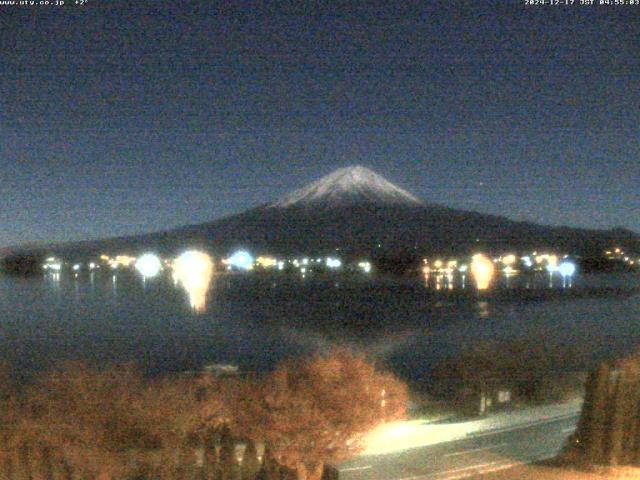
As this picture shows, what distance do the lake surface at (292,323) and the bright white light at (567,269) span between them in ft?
25.8

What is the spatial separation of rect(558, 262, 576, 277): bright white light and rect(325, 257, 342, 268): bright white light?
30.4 ft

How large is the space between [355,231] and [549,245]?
8.70m

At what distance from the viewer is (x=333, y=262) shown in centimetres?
3894

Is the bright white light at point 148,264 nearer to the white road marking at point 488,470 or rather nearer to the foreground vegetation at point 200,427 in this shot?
the foreground vegetation at point 200,427

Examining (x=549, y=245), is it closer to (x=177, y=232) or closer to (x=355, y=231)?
(x=355, y=231)

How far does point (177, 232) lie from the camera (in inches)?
1938

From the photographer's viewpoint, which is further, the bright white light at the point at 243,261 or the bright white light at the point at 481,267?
the bright white light at the point at 243,261

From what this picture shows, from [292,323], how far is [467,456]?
542 inches

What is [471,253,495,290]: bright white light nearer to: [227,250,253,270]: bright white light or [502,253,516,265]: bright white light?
[502,253,516,265]: bright white light

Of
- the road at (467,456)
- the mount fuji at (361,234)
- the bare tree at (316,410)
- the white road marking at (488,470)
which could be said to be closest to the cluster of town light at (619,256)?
the mount fuji at (361,234)

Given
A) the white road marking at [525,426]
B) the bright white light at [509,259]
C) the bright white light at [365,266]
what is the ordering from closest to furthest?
the white road marking at [525,426], the bright white light at [365,266], the bright white light at [509,259]

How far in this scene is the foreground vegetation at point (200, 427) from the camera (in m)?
6.14

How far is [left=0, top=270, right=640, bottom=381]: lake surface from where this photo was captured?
15.3 m

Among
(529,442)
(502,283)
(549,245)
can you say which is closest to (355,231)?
(549,245)
